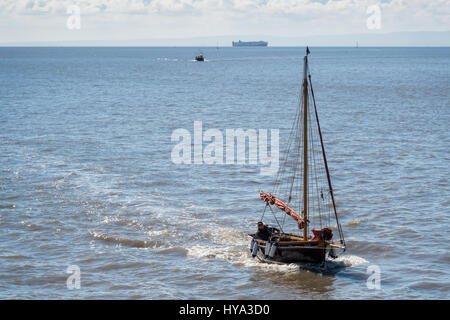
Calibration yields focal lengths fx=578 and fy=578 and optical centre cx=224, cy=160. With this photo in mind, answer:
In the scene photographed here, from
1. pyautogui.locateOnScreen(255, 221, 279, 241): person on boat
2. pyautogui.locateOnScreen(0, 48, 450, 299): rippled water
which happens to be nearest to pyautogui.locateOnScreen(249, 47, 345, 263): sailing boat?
pyautogui.locateOnScreen(255, 221, 279, 241): person on boat

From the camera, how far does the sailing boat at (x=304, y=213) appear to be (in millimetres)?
29062

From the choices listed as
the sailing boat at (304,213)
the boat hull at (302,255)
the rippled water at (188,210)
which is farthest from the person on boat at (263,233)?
the rippled water at (188,210)

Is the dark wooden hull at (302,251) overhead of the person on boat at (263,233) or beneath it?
beneath

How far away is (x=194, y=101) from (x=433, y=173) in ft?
198

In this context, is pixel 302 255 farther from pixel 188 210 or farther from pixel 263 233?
pixel 188 210

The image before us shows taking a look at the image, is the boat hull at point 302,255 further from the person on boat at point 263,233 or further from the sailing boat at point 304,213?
the person on boat at point 263,233

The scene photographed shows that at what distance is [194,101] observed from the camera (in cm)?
10100

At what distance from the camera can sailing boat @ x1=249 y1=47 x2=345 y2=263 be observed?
29062mm

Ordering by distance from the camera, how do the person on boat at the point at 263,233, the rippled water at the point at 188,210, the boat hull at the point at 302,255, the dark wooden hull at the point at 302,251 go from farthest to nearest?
the person on boat at the point at 263,233 < the boat hull at the point at 302,255 < the dark wooden hull at the point at 302,251 < the rippled water at the point at 188,210

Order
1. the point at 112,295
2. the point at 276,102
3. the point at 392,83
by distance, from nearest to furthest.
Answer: the point at 112,295, the point at 276,102, the point at 392,83

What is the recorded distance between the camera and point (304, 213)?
96.1 feet

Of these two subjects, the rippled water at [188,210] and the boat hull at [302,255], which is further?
the boat hull at [302,255]
